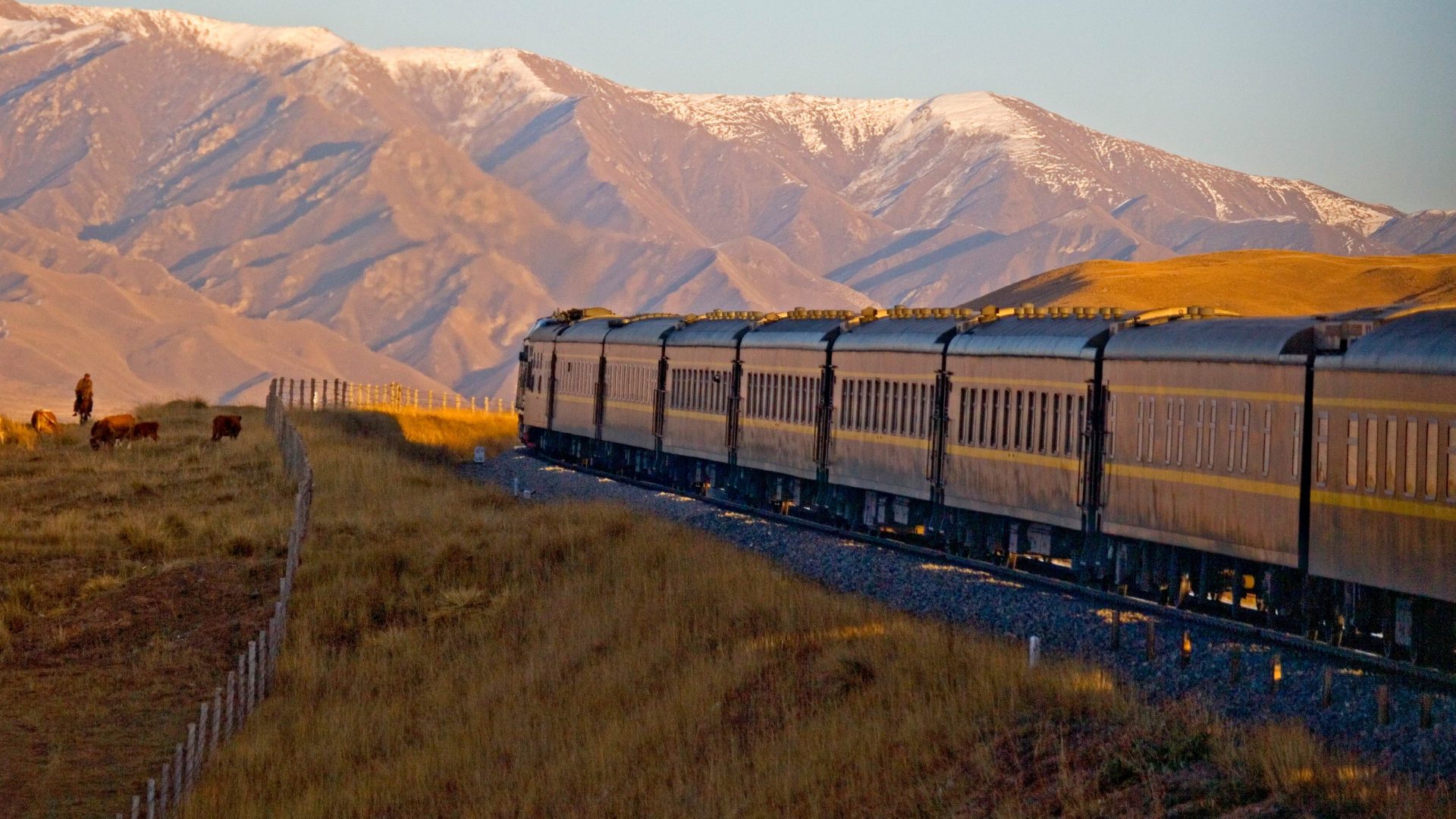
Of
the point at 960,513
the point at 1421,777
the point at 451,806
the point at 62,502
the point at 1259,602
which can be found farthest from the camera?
the point at 62,502

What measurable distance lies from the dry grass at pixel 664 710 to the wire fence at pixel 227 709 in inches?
10.5

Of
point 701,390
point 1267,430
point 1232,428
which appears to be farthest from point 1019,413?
point 701,390

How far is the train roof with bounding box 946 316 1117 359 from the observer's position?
27062mm

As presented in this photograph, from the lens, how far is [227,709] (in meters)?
24.2

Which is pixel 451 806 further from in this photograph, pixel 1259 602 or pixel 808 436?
pixel 808 436

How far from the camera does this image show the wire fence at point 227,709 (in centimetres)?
2014

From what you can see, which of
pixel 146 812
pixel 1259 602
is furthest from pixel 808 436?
pixel 146 812

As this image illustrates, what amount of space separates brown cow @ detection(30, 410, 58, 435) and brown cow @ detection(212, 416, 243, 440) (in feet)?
19.6

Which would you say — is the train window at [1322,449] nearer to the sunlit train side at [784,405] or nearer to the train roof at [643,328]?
the sunlit train side at [784,405]

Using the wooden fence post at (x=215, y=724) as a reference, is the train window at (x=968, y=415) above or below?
above

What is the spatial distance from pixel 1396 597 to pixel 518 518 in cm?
1987

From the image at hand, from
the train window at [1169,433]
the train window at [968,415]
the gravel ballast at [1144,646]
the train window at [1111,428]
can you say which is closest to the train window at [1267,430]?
the gravel ballast at [1144,646]

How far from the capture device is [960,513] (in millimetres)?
30797

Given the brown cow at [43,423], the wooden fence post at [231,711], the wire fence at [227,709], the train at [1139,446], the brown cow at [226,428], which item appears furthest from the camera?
the brown cow at [43,423]
